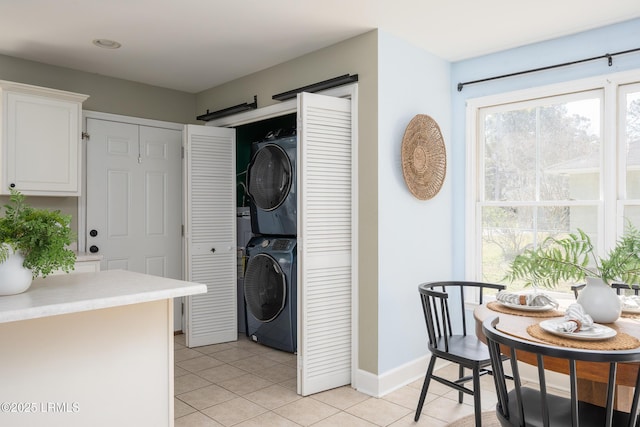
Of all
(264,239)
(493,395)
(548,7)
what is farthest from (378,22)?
(493,395)

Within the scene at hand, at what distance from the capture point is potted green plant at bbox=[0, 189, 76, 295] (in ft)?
5.25

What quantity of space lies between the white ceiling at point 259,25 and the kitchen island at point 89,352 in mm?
1769

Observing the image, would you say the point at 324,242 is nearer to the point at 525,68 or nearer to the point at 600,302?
the point at 600,302

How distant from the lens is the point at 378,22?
2.95 metres

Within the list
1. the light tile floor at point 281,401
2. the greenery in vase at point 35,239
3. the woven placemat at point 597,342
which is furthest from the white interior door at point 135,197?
the woven placemat at point 597,342

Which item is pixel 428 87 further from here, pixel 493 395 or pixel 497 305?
pixel 493 395

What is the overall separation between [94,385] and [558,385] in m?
2.92

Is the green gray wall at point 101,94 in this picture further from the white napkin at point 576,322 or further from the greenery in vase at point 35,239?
the white napkin at point 576,322

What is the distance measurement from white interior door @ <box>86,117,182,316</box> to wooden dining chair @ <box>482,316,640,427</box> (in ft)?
11.5

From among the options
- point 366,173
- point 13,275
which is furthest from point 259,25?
point 13,275

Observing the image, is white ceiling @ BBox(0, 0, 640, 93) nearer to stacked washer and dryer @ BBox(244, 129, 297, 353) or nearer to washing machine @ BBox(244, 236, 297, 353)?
stacked washer and dryer @ BBox(244, 129, 297, 353)

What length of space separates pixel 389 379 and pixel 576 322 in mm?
1599

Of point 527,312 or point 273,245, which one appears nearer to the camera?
point 527,312

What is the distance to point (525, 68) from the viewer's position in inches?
132
